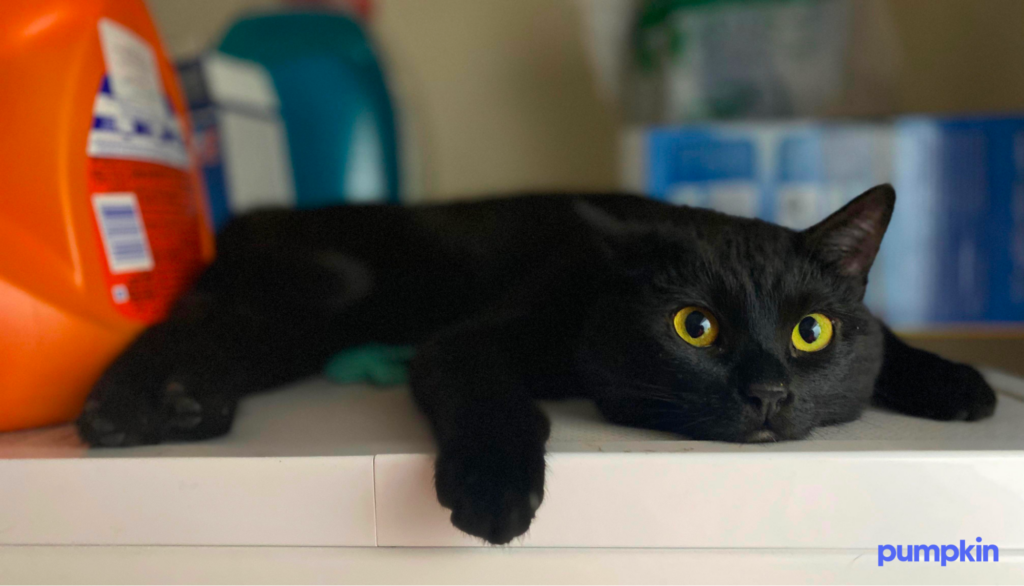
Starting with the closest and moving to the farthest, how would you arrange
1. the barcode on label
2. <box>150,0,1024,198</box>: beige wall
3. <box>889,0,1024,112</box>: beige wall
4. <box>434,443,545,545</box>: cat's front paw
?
<box>434,443,545,545</box>: cat's front paw → the barcode on label → <box>889,0,1024,112</box>: beige wall → <box>150,0,1024,198</box>: beige wall

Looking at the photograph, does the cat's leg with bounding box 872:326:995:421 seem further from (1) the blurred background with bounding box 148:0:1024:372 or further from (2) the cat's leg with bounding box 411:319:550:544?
(1) the blurred background with bounding box 148:0:1024:372

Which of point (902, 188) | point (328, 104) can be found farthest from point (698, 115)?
point (328, 104)

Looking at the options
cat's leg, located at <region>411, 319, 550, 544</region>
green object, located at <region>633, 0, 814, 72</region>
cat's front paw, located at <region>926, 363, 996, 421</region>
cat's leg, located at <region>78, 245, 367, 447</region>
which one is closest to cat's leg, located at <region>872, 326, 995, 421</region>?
cat's front paw, located at <region>926, 363, 996, 421</region>

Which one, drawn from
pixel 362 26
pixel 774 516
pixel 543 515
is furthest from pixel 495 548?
pixel 362 26

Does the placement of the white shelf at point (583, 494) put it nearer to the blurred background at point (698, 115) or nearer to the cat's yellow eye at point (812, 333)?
the cat's yellow eye at point (812, 333)

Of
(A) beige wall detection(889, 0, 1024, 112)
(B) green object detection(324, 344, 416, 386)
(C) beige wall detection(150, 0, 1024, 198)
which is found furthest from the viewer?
(C) beige wall detection(150, 0, 1024, 198)

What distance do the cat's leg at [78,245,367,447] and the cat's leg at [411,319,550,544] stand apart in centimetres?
19

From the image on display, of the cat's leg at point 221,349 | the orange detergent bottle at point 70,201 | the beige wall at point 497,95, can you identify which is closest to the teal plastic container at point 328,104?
the beige wall at point 497,95

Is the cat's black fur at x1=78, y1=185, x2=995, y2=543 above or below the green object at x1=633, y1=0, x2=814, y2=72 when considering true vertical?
below

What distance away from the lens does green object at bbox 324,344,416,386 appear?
0.77 m

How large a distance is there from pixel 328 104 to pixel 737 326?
108 cm

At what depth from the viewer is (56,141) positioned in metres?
0.61

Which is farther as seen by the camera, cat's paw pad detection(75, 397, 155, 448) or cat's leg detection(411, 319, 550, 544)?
cat's paw pad detection(75, 397, 155, 448)

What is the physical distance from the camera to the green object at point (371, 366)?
772 millimetres
